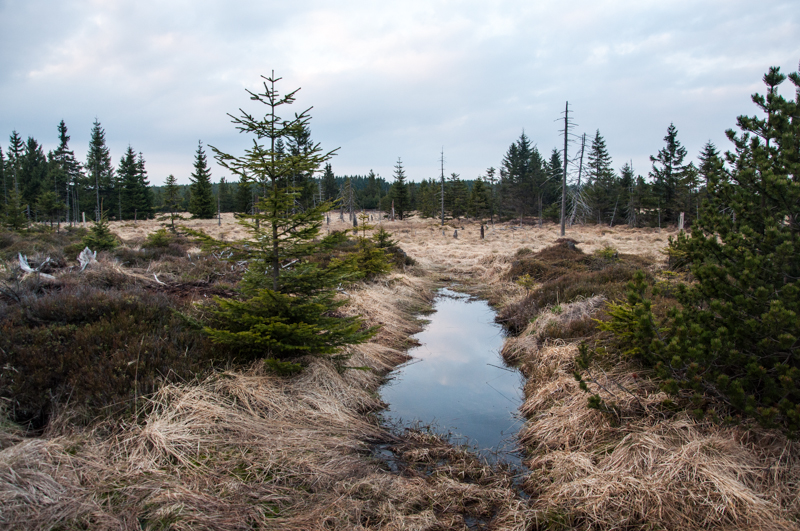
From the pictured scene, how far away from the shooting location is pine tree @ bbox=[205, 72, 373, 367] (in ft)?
17.3

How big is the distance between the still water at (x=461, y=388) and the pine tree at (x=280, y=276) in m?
1.37

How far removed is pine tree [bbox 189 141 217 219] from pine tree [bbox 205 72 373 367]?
4935 centimetres

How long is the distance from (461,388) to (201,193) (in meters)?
50.6

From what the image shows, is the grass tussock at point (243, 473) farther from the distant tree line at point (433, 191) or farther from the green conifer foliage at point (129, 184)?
the green conifer foliage at point (129, 184)

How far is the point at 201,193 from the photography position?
49.8 metres

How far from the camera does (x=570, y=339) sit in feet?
23.5

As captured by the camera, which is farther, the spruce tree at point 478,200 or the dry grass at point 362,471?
the spruce tree at point 478,200

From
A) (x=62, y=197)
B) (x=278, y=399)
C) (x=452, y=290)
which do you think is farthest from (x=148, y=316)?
(x=62, y=197)

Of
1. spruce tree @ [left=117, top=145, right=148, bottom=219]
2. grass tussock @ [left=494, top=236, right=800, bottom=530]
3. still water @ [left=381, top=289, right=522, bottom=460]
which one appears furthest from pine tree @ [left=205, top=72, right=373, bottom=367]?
spruce tree @ [left=117, top=145, right=148, bottom=219]

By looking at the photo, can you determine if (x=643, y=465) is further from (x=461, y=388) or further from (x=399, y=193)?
(x=399, y=193)

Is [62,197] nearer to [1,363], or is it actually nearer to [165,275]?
[165,275]

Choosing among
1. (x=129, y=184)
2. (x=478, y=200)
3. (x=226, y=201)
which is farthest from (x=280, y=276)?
(x=226, y=201)

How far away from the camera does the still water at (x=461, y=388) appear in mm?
5422

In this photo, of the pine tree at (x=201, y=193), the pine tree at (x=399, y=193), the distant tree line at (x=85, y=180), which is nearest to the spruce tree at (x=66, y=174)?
the distant tree line at (x=85, y=180)
